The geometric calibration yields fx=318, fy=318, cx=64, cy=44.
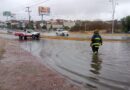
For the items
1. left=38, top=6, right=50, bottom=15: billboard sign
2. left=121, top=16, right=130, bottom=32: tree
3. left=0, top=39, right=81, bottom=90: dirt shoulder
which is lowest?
left=0, top=39, right=81, bottom=90: dirt shoulder

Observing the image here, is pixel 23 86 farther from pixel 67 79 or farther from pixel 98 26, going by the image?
pixel 98 26

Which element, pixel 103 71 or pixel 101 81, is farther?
pixel 103 71

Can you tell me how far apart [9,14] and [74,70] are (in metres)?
167

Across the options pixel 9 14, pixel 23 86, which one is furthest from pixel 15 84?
pixel 9 14

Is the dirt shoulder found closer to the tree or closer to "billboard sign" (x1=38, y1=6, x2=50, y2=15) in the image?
the tree

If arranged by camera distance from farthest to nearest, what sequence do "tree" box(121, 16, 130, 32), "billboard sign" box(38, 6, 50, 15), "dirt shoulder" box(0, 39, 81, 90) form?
"billboard sign" box(38, 6, 50, 15), "tree" box(121, 16, 130, 32), "dirt shoulder" box(0, 39, 81, 90)

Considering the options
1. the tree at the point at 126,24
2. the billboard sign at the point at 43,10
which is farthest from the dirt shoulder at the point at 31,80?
the billboard sign at the point at 43,10

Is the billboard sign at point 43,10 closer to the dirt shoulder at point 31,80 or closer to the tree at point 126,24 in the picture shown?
the tree at point 126,24

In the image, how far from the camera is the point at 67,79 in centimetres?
1184

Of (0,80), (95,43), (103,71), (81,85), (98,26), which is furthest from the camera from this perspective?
(98,26)

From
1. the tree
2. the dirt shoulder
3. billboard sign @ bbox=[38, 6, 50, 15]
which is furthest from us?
billboard sign @ bbox=[38, 6, 50, 15]

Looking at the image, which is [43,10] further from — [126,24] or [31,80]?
[31,80]

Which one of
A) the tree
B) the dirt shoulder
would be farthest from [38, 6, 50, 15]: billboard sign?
the dirt shoulder

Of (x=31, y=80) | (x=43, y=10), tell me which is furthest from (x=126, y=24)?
(x=31, y=80)
